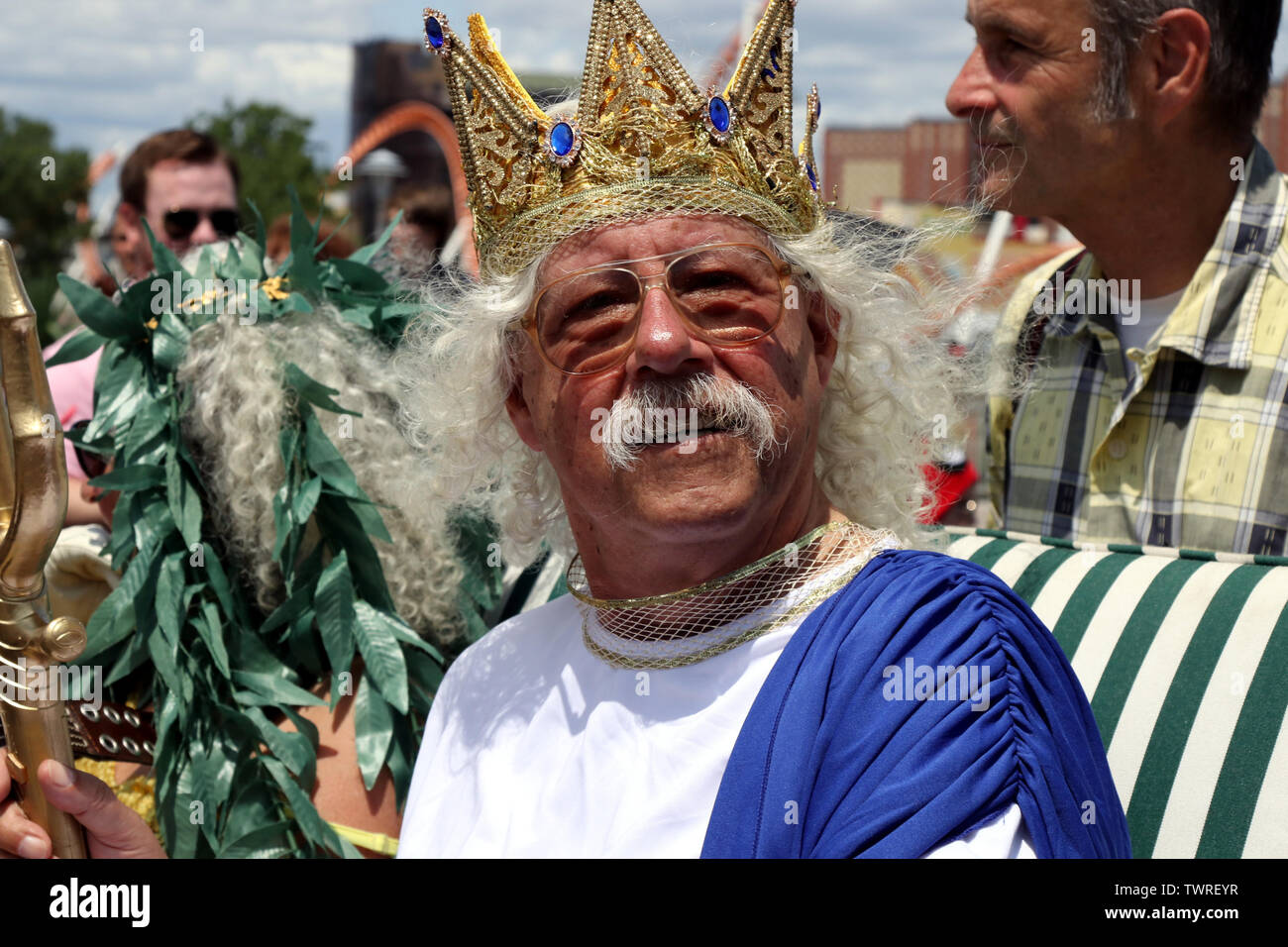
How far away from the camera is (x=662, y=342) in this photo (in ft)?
5.48

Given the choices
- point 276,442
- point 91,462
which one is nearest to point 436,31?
point 276,442

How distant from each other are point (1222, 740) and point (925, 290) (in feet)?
2.78

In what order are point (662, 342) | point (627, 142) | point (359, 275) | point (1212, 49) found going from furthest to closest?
point (359, 275) → point (1212, 49) → point (627, 142) → point (662, 342)

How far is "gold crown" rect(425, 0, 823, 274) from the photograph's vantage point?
178cm

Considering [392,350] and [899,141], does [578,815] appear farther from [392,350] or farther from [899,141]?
[899,141]

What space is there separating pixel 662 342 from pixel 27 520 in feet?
2.70

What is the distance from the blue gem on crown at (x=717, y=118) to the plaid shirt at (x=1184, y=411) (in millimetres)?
1273

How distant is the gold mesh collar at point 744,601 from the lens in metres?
1.74

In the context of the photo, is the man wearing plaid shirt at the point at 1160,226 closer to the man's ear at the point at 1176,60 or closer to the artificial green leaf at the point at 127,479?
the man's ear at the point at 1176,60

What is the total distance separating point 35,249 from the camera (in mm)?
15398

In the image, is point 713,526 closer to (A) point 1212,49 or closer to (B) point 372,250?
(B) point 372,250
